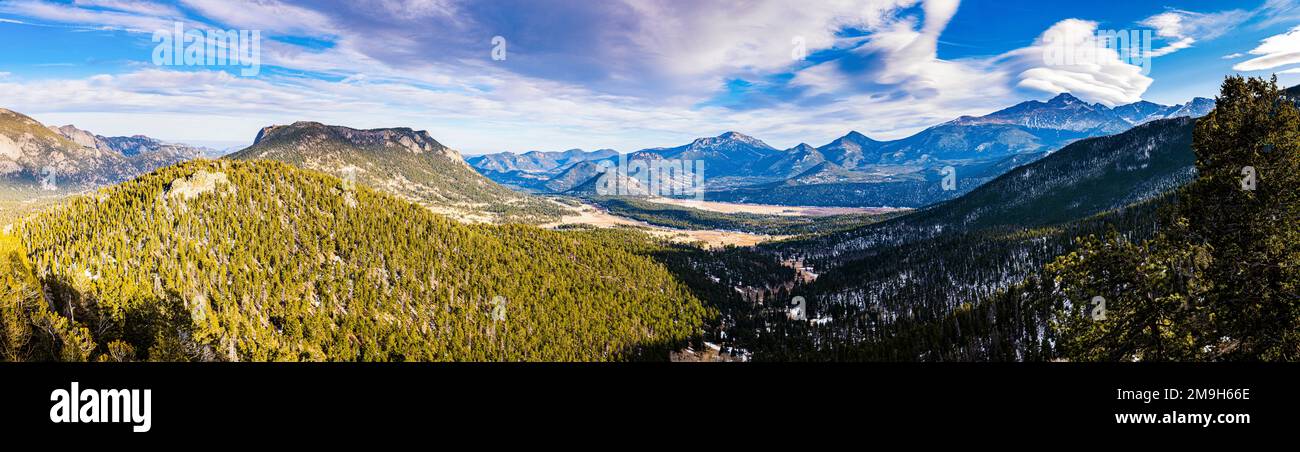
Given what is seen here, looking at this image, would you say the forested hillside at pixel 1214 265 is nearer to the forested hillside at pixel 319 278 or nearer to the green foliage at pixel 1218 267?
the green foliage at pixel 1218 267

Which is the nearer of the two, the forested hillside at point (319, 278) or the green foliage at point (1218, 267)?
the green foliage at point (1218, 267)

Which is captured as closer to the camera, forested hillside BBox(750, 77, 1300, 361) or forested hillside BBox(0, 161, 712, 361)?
forested hillside BBox(750, 77, 1300, 361)

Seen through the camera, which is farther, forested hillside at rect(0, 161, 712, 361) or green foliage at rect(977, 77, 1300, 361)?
forested hillside at rect(0, 161, 712, 361)

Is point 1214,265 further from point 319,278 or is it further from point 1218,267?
point 319,278

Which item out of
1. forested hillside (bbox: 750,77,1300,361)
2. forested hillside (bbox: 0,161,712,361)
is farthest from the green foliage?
forested hillside (bbox: 0,161,712,361)

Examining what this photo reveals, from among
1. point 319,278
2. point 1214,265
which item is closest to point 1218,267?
point 1214,265

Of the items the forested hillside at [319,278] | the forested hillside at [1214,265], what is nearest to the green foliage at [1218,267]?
the forested hillside at [1214,265]

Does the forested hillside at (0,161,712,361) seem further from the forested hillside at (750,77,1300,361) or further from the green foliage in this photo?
the green foliage
